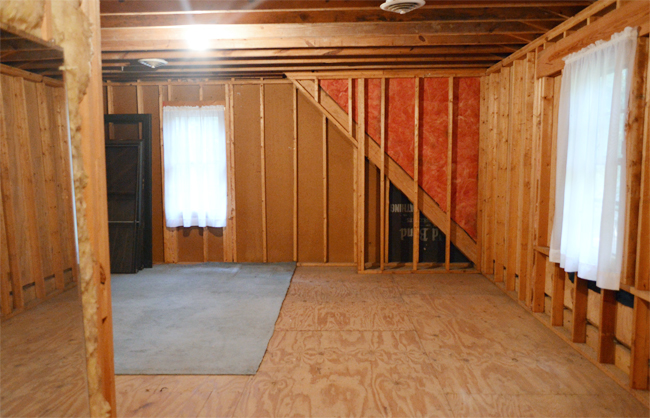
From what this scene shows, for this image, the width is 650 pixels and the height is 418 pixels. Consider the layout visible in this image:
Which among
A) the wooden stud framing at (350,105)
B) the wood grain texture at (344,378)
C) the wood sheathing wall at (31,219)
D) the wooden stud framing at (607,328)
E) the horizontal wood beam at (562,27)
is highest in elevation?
the horizontal wood beam at (562,27)

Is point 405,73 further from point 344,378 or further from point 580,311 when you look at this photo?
point 344,378

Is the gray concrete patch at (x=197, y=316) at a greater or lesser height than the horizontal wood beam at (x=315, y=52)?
lesser

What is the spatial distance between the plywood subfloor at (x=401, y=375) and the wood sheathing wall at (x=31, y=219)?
1.76 m

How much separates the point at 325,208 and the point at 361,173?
770 mm

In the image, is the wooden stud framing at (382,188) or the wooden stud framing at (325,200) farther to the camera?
the wooden stud framing at (325,200)

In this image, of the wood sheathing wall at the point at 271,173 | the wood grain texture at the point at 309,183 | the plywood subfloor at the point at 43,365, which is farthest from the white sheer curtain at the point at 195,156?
the plywood subfloor at the point at 43,365

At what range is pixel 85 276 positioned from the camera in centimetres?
137

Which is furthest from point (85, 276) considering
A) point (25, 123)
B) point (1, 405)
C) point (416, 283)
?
point (416, 283)

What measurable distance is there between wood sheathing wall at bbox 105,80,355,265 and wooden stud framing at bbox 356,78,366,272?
0.41 m

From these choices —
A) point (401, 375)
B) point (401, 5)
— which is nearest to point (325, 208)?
point (401, 5)

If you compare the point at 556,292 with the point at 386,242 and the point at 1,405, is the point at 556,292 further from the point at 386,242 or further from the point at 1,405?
the point at 1,405

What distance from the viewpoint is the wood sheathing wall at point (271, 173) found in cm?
614

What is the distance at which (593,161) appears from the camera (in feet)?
9.91

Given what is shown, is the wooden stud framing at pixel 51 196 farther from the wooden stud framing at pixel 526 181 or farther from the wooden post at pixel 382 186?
the wooden stud framing at pixel 526 181
